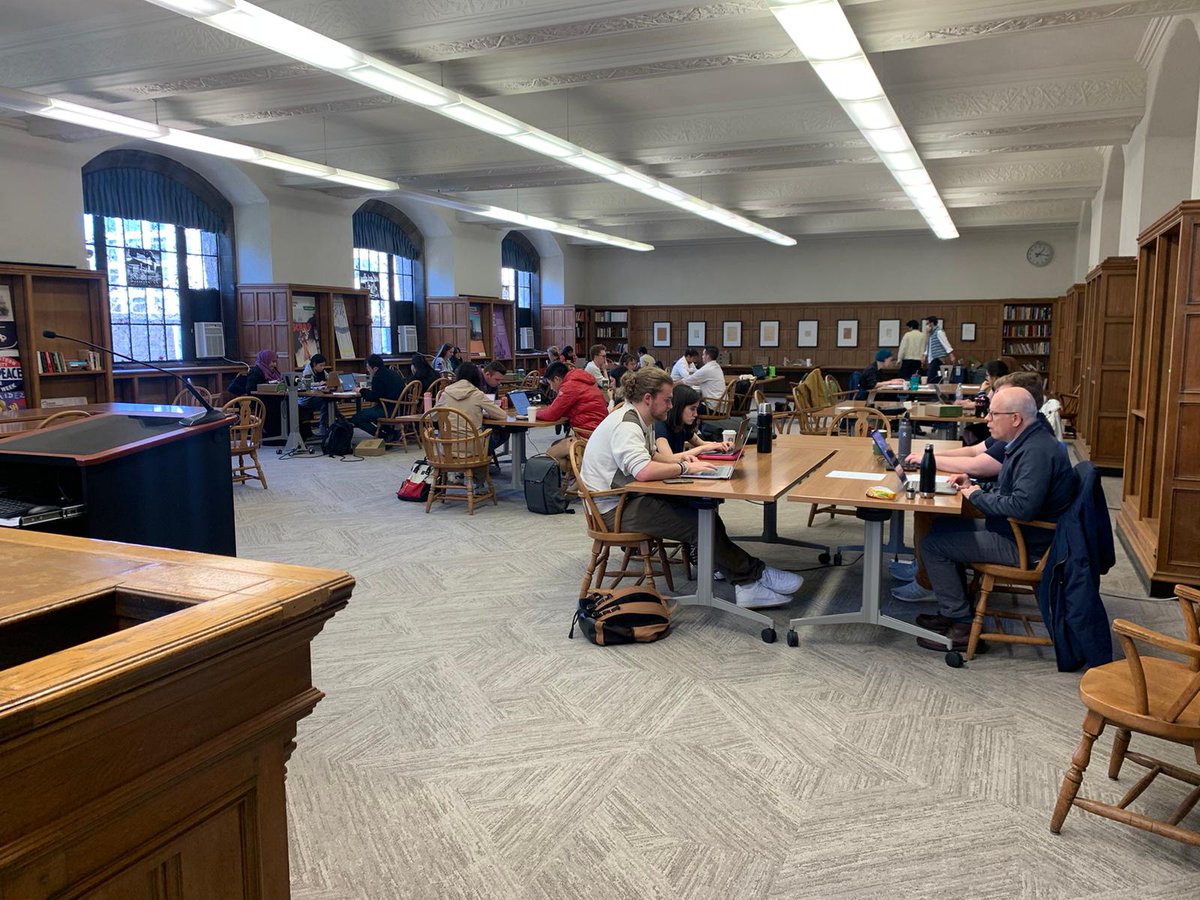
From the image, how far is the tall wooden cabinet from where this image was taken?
784 cm

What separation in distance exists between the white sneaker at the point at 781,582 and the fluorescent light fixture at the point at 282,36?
12.1 ft

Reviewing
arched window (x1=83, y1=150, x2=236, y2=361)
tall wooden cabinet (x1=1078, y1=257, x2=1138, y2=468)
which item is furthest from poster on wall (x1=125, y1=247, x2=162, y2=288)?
tall wooden cabinet (x1=1078, y1=257, x2=1138, y2=468)

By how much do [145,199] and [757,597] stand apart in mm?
9226

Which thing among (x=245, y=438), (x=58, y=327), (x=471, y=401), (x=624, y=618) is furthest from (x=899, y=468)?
(x=58, y=327)

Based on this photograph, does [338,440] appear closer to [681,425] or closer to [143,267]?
[143,267]

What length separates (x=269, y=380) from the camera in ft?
34.6

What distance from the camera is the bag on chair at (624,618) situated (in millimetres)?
3928

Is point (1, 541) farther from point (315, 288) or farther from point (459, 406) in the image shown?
point (315, 288)

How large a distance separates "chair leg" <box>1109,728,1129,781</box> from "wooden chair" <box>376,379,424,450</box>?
827 centimetres

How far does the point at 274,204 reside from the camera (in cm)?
1142

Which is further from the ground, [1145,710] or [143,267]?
[143,267]

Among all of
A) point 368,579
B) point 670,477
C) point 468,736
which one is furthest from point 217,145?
point 468,736

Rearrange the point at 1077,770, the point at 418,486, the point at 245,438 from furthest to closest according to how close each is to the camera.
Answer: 1. the point at 245,438
2. the point at 418,486
3. the point at 1077,770

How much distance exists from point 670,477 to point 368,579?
198 centimetres
